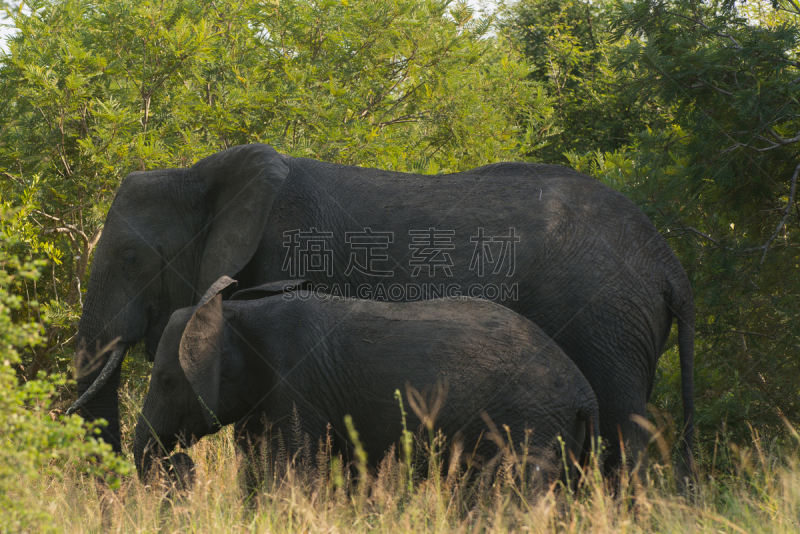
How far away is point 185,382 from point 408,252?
1721 mm

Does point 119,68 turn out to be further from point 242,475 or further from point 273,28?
point 242,475

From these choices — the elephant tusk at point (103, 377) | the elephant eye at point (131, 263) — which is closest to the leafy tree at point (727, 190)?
the elephant eye at point (131, 263)

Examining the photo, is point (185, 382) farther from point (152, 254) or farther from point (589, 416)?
point (589, 416)

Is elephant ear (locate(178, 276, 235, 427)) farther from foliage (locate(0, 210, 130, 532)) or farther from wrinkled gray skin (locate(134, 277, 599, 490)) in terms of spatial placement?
foliage (locate(0, 210, 130, 532))

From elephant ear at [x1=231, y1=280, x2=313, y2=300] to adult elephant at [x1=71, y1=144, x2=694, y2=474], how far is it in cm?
23

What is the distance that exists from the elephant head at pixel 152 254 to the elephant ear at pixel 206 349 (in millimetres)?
1148

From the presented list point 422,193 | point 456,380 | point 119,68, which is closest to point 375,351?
point 456,380

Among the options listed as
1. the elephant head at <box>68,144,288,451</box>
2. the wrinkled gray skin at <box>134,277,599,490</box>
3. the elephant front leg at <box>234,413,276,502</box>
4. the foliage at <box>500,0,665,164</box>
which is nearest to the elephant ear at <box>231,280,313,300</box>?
the wrinkled gray skin at <box>134,277,599,490</box>

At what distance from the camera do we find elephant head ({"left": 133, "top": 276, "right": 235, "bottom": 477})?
15.7ft

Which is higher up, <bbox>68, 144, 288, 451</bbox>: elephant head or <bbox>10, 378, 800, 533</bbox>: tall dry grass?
<bbox>68, 144, 288, 451</bbox>: elephant head

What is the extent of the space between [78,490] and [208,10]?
5.99 metres

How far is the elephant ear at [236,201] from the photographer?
19.2 feet

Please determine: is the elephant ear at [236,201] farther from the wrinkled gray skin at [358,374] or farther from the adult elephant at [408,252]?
the wrinkled gray skin at [358,374]

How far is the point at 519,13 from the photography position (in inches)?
769
